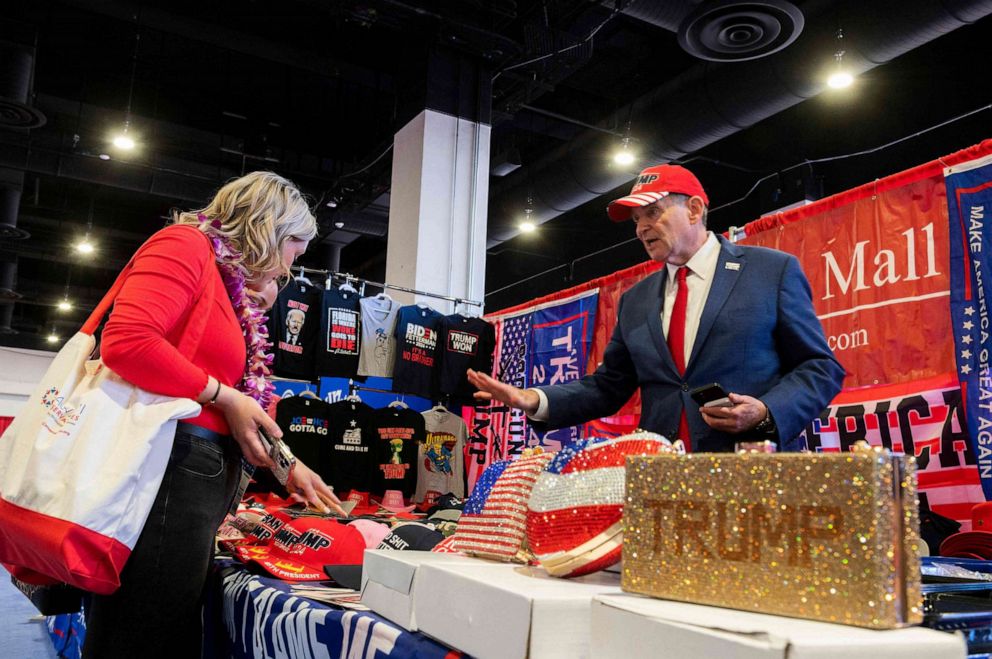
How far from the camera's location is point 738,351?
5.56ft

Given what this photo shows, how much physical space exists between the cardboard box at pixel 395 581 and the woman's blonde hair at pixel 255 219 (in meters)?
0.67

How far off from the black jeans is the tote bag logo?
17 cm

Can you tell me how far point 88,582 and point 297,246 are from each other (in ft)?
2.44

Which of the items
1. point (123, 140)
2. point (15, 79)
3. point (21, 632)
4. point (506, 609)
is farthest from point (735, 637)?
point (123, 140)

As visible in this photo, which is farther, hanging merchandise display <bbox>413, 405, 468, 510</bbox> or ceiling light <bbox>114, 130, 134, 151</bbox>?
ceiling light <bbox>114, 130, 134, 151</bbox>

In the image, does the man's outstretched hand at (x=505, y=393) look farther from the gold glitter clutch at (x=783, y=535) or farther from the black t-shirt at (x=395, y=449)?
the black t-shirt at (x=395, y=449)

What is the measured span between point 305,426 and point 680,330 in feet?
12.3

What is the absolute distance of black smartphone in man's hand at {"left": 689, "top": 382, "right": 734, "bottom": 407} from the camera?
1.10m

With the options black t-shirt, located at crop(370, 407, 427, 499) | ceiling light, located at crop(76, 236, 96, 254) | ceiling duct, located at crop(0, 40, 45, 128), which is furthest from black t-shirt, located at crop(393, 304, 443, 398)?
ceiling light, located at crop(76, 236, 96, 254)

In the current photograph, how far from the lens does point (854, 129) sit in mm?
7543

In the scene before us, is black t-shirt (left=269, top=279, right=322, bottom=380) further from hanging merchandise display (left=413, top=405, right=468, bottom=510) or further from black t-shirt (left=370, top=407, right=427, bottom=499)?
hanging merchandise display (left=413, top=405, right=468, bottom=510)

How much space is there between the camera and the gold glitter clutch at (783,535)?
0.60 m

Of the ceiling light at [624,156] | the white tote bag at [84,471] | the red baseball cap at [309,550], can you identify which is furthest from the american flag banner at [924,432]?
the ceiling light at [624,156]

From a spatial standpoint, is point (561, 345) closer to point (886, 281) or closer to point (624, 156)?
point (886, 281)
